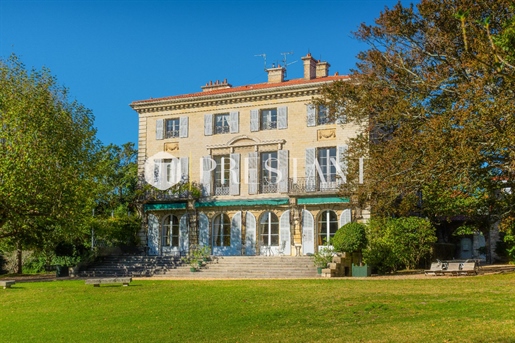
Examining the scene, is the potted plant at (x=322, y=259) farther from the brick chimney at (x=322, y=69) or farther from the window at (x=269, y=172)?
the brick chimney at (x=322, y=69)

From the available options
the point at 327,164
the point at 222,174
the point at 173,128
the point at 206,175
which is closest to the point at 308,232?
the point at 327,164

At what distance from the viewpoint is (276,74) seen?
32.4 m

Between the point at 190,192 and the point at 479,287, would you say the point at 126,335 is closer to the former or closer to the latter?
the point at 479,287

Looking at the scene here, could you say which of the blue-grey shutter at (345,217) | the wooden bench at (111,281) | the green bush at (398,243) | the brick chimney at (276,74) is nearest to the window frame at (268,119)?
the brick chimney at (276,74)

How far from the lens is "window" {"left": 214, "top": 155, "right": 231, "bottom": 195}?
30.7 metres

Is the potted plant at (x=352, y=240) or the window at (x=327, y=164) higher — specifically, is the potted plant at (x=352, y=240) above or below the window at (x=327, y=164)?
below

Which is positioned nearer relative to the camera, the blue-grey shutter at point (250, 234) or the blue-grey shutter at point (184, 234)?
the blue-grey shutter at point (250, 234)

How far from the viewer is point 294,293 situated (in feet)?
50.1

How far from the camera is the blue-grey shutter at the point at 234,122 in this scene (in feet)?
101

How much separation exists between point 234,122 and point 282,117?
2.45 metres

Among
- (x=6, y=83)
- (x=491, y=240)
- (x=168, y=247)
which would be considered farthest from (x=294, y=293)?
(x=491, y=240)

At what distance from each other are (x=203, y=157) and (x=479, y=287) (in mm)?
17753

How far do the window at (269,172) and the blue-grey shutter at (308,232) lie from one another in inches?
85.0

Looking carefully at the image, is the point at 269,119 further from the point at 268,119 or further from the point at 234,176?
the point at 234,176
